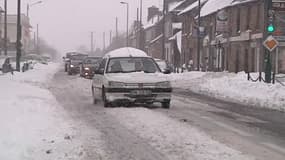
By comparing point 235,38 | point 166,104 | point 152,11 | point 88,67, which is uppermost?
point 152,11

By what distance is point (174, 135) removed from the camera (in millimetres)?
10750

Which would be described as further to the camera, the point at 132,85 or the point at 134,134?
the point at 132,85

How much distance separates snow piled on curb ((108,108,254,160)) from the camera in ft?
28.7

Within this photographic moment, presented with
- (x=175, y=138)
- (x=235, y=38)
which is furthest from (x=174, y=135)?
(x=235, y=38)

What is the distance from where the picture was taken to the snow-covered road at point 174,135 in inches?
350

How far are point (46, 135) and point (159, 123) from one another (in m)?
3.12

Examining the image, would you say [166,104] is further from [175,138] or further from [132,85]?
[175,138]

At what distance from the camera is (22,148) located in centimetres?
852

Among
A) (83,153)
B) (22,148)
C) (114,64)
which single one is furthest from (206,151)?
(114,64)

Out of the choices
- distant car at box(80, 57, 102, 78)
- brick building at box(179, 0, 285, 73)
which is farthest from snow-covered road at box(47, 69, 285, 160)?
brick building at box(179, 0, 285, 73)

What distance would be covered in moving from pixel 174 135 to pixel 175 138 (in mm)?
375

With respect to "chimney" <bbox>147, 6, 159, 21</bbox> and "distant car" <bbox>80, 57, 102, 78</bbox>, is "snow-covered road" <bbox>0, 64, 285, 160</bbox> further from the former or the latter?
"chimney" <bbox>147, 6, 159, 21</bbox>

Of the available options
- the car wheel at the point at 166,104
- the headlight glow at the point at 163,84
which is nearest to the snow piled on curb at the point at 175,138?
the headlight glow at the point at 163,84

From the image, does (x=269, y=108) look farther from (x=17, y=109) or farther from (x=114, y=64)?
(x=17, y=109)
